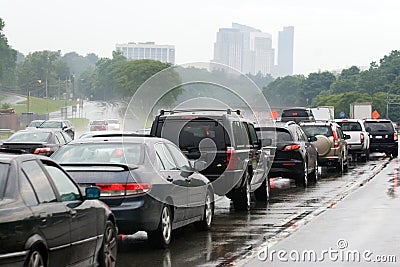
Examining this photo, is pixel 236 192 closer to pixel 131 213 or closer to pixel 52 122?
pixel 131 213

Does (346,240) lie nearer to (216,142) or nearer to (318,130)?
(216,142)

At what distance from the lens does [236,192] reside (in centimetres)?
1675

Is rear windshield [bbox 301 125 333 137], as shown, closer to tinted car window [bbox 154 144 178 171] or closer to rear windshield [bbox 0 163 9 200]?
tinted car window [bbox 154 144 178 171]

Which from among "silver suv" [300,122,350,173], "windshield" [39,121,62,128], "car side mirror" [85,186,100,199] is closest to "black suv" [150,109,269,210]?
"car side mirror" [85,186,100,199]

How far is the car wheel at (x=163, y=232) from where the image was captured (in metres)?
11.8

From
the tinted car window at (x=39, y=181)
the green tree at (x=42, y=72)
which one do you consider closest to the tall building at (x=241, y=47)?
the tinted car window at (x=39, y=181)

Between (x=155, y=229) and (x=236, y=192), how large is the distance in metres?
5.31

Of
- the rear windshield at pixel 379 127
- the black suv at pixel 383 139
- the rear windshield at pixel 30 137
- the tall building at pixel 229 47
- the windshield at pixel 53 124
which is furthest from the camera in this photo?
the windshield at pixel 53 124

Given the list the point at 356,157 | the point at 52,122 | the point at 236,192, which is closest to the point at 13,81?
the point at 52,122

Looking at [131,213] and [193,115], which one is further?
[193,115]

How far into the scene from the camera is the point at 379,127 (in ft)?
143

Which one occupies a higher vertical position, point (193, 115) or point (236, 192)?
point (193, 115)

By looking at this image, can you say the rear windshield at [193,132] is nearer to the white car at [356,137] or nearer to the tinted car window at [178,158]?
the tinted car window at [178,158]

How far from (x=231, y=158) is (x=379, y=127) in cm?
2894
